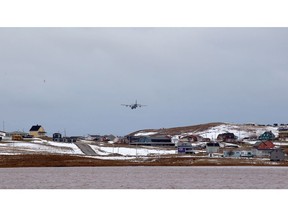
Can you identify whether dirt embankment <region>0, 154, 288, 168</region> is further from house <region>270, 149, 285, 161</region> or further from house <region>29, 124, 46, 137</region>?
house <region>29, 124, 46, 137</region>

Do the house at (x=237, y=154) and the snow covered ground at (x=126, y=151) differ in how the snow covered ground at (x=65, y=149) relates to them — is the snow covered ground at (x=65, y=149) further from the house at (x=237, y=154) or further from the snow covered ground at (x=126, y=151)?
the house at (x=237, y=154)

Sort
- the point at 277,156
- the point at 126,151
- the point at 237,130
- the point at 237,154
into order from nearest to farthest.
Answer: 1. the point at 277,156
2. the point at 237,154
3. the point at 126,151
4. the point at 237,130

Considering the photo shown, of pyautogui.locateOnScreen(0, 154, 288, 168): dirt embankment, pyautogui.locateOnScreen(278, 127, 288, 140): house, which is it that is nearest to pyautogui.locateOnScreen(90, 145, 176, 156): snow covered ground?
pyautogui.locateOnScreen(0, 154, 288, 168): dirt embankment

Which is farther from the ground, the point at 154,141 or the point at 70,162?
the point at 154,141

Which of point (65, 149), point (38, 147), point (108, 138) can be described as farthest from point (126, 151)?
point (108, 138)

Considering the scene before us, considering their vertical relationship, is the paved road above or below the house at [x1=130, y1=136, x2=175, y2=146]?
below

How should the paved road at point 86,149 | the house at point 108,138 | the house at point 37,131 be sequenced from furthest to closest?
the house at point 108,138
the house at point 37,131
the paved road at point 86,149

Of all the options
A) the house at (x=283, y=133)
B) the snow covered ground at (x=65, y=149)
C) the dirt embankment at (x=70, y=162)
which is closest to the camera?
the dirt embankment at (x=70, y=162)

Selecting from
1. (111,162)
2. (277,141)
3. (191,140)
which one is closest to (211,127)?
(191,140)

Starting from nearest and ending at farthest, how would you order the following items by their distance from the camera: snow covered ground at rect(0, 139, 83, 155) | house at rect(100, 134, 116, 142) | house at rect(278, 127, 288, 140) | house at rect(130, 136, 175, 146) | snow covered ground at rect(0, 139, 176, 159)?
snow covered ground at rect(0, 139, 83, 155)
snow covered ground at rect(0, 139, 176, 159)
house at rect(130, 136, 175, 146)
house at rect(278, 127, 288, 140)
house at rect(100, 134, 116, 142)

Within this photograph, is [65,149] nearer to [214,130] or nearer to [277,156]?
[277,156]

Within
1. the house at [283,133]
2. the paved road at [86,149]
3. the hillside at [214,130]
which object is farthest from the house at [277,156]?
the hillside at [214,130]
